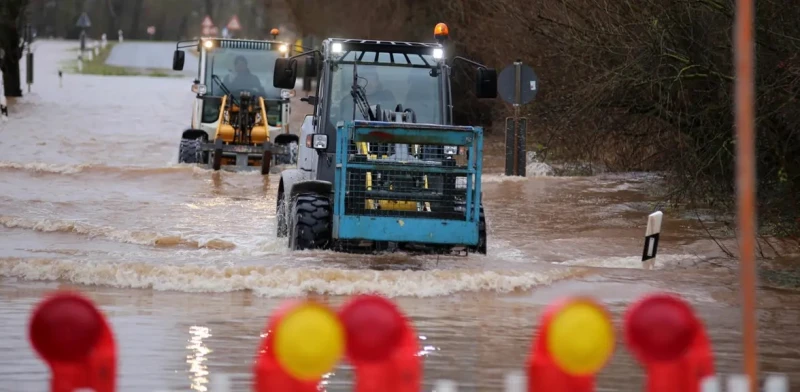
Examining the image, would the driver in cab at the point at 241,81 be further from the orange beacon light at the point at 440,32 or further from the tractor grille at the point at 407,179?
the tractor grille at the point at 407,179

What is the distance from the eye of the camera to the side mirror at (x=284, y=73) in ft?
41.8

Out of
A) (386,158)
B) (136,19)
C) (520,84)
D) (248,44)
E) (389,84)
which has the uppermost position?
(136,19)

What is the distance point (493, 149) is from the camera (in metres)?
30.0

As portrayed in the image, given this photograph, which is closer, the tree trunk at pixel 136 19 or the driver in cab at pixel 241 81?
the driver in cab at pixel 241 81

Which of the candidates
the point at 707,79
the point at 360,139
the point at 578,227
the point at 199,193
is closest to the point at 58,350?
the point at 360,139

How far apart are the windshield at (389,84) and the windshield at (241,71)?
10.8 m

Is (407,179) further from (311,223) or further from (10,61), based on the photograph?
(10,61)

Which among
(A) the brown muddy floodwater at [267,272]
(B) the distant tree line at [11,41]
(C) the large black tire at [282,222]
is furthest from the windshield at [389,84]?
(B) the distant tree line at [11,41]

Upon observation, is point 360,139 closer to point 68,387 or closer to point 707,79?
point 707,79

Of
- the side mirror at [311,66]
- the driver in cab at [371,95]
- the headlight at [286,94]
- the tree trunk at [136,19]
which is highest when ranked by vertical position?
the tree trunk at [136,19]

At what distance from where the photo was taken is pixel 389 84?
12875mm

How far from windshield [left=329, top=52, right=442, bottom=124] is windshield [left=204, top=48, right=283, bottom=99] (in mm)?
10810

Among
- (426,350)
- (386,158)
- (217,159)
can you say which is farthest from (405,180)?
(217,159)

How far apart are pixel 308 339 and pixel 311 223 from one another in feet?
30.1
